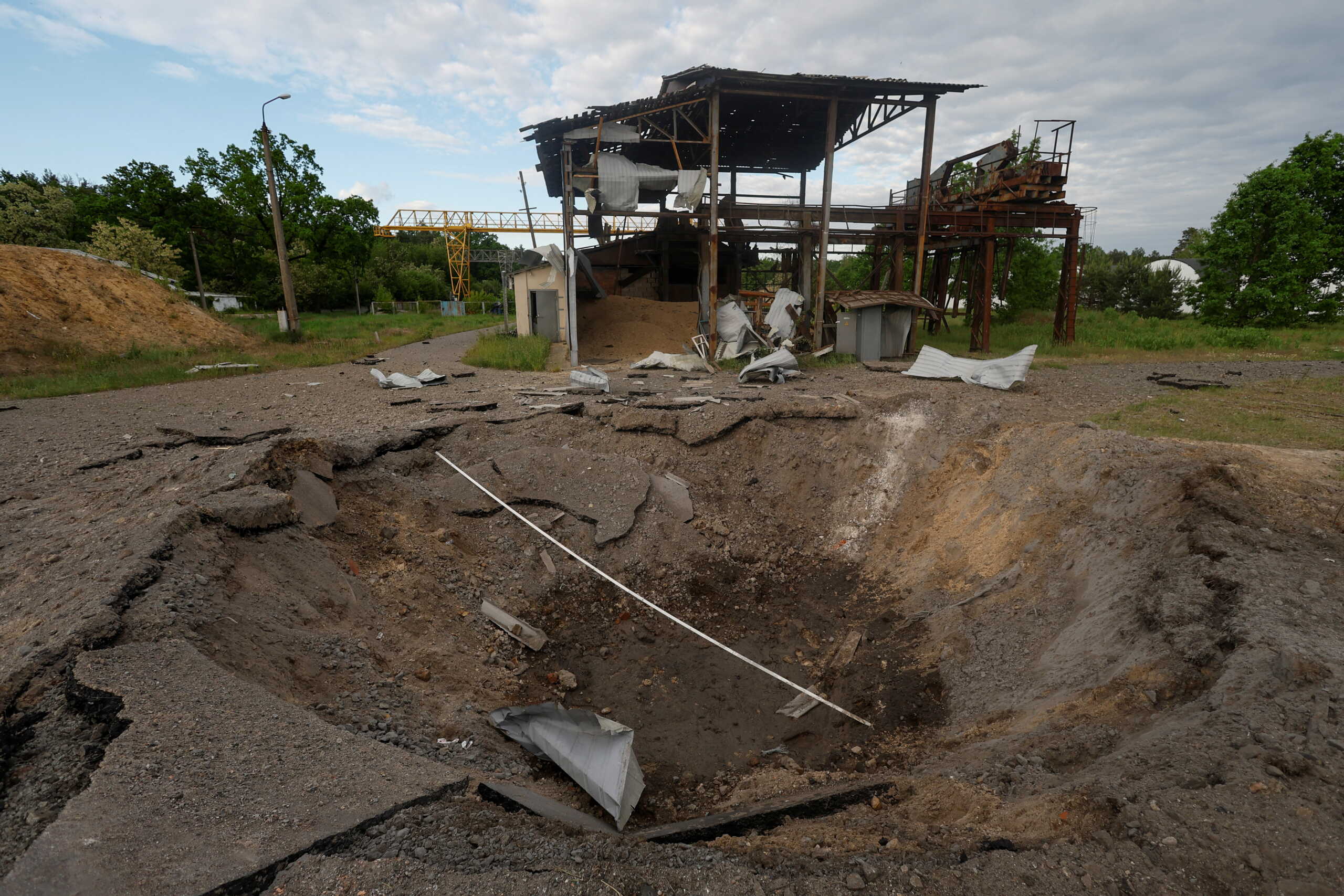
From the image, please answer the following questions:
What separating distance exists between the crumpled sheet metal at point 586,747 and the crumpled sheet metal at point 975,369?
9.23 m

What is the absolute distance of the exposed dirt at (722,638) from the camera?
229cm

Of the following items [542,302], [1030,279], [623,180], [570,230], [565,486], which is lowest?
[565,486]

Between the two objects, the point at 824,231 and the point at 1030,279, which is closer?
the point at 824,231

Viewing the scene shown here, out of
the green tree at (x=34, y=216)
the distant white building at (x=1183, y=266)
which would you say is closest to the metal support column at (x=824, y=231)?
the green tree at (x=34, y=216)

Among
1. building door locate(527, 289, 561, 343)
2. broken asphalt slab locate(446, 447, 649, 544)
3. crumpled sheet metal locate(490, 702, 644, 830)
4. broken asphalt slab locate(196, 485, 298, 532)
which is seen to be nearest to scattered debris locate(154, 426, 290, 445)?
broken asphalt slab locate(196, 485, 298, 532)

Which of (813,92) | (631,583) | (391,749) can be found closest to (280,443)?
(631,583)

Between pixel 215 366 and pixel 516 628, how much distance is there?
13233 millimetres

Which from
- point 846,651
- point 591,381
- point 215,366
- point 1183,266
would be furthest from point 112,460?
point 1183,266

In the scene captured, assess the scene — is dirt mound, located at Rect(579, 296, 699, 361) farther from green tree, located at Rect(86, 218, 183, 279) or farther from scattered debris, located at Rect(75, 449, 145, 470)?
green tree, located at Rect(86, 218, 183, 279)

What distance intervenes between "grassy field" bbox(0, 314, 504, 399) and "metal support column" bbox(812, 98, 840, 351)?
12.5m

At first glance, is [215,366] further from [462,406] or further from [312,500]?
[312,500]

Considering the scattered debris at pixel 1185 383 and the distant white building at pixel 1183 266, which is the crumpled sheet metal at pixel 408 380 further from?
the distant white building at pixel 1183 266

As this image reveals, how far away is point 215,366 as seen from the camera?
14.3 metres

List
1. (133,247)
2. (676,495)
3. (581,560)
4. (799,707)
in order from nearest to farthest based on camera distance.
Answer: (799,707) < (581,560) < (676,495) < (133,247)
